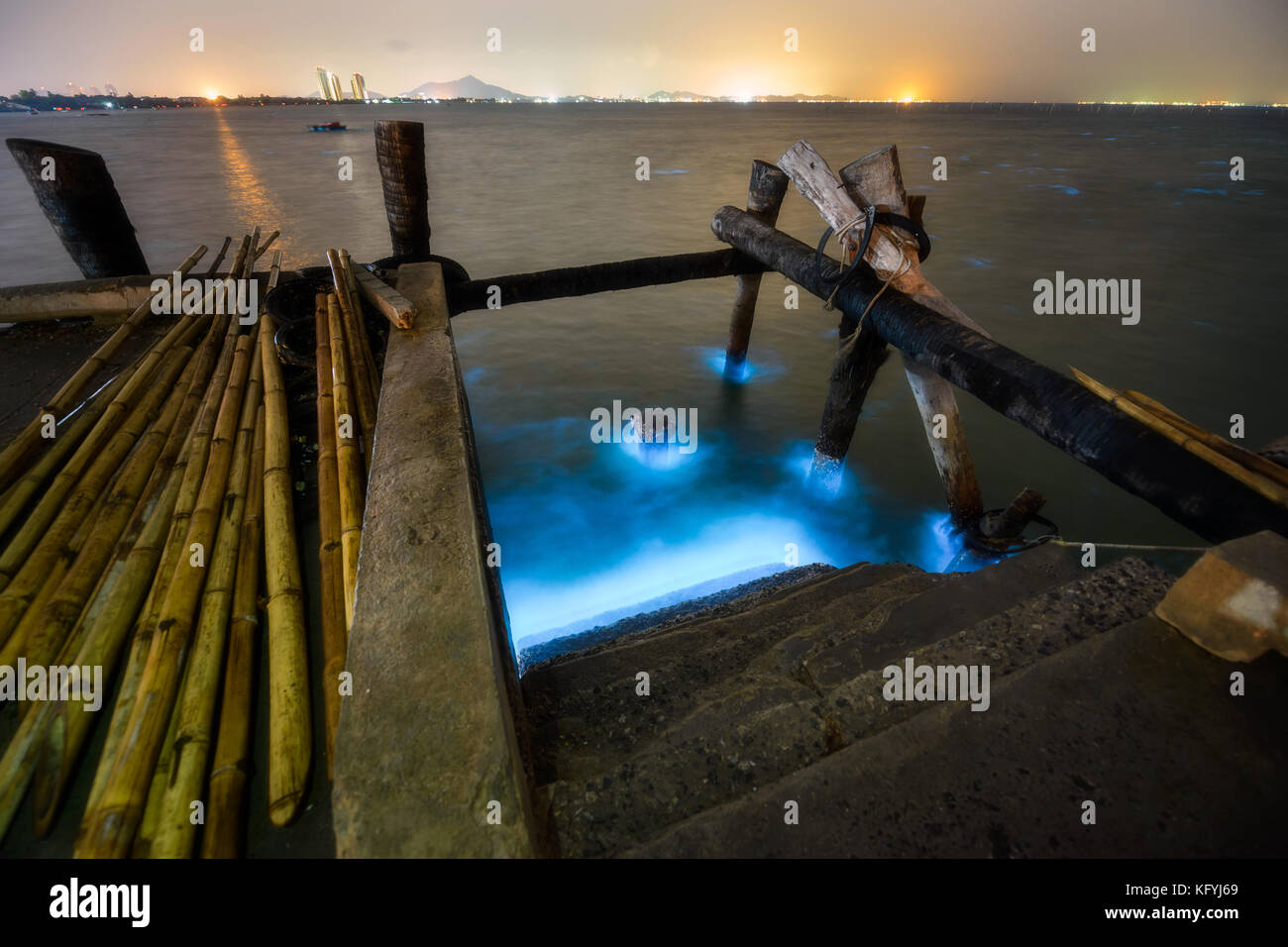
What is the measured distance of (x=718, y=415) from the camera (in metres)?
8.83

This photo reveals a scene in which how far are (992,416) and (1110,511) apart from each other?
2342 millimetres

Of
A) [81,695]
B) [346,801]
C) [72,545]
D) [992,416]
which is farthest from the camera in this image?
[992,416]

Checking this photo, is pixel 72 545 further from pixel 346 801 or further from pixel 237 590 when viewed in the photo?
pixel 346 801

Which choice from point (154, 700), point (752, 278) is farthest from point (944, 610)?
point (752, 278)

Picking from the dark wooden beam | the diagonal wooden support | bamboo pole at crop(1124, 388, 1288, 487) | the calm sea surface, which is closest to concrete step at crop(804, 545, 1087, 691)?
bamboo pole at crop(1124, 388, 1288, 487)

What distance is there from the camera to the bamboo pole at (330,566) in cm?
205

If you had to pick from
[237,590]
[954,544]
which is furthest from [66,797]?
[954,544]

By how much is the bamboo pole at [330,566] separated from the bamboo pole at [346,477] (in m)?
0.04

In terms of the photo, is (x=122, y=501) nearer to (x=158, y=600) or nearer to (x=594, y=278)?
(x=158, y=600)

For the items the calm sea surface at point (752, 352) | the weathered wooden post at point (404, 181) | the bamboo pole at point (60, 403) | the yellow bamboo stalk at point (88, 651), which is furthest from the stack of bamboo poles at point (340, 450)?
the calm sea surface at point (752, 352)

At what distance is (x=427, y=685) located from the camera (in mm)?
1597

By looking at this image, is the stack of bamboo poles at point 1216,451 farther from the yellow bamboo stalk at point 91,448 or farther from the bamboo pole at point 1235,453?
the yellow bamboo stalk at point 91,448

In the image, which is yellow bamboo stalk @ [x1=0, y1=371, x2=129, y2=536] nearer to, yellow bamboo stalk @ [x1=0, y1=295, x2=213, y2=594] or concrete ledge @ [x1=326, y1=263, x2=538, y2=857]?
yellow bamboo stalk @ [x1=0, y1=295, x2=213, y2=594]

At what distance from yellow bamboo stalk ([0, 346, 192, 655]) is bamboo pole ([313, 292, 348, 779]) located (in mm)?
1164
